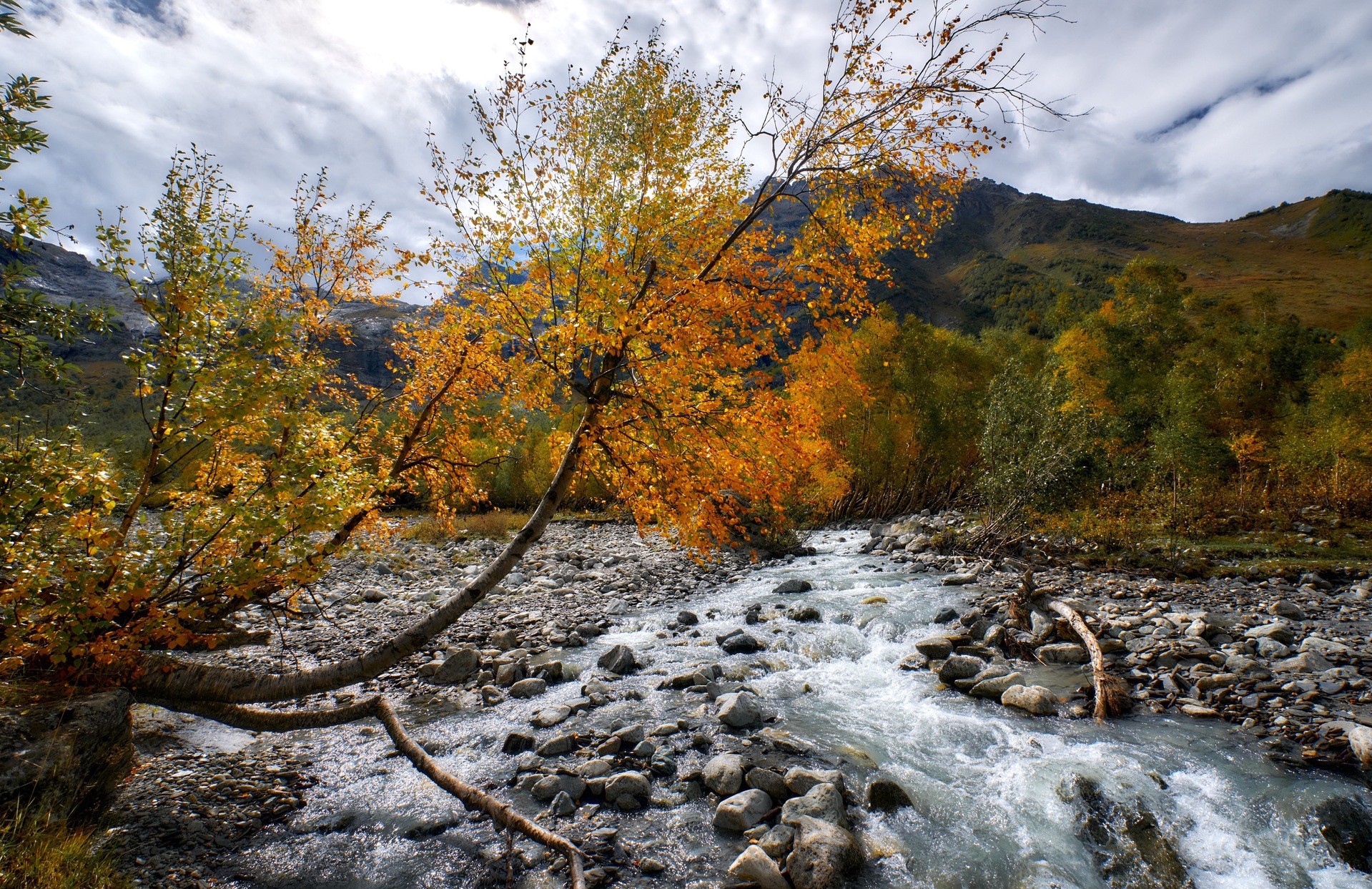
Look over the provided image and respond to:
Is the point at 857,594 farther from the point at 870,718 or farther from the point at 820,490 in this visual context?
the point at 820,490

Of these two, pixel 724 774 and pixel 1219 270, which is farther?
pixel 1219 270

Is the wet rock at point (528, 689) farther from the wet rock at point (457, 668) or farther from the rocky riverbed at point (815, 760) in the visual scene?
the wet rock at point (457, 668)

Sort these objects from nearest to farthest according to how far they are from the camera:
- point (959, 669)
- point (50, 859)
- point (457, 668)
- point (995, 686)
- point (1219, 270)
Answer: point (50, 859) < point (995, 686) < point (959, 669) < point (457, 668) < point (1219, 270)

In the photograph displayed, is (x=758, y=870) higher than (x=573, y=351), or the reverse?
(x=573, y=351)

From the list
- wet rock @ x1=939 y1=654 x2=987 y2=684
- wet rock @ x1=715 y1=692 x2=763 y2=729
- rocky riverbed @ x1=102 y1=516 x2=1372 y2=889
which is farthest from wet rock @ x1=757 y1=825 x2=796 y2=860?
wet rock @ x1=939 y1=654 x2=987 y2=684

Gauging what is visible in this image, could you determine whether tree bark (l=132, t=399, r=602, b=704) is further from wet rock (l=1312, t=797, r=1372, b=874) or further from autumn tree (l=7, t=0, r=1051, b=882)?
wet rock (l=1312, t=797, r=1372, b=874)

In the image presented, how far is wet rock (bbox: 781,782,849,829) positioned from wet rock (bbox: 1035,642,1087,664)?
648cm

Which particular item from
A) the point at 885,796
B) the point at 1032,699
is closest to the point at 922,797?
the point at 885,796

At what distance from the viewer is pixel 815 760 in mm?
7039

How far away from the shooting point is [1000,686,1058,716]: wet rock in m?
8.16

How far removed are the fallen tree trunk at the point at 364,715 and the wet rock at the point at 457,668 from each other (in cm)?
391

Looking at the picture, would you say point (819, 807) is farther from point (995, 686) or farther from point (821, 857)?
point (995, 686)

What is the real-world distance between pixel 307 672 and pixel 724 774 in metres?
4.91

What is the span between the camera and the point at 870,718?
27.8ft
